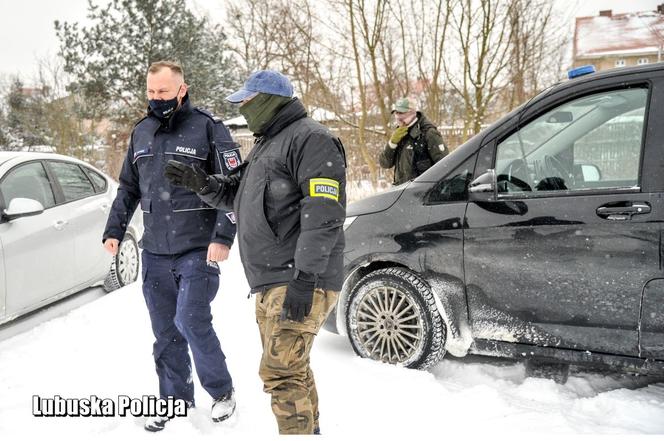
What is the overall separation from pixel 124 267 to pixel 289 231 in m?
4.32

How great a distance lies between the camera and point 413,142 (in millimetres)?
5680

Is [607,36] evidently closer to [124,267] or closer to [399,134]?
[399,134]

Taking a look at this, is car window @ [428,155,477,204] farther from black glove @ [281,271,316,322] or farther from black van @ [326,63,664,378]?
black glove @ [281,271,316,322]

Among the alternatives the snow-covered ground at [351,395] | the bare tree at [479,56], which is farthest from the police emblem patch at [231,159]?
the bare tree at [479,56]

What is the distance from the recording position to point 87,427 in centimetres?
293

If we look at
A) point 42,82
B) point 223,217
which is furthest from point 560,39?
point 42,82

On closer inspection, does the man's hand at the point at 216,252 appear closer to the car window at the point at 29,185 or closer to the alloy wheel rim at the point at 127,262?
the car window at the point at 29,185

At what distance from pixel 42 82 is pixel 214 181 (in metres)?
24.6

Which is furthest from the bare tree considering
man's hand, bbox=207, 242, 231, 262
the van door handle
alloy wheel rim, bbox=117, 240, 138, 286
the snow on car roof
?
the snow on car roof

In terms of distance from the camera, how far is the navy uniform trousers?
2.82 metres

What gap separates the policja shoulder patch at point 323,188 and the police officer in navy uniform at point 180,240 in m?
0.80

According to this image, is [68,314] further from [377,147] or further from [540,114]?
[377,147]

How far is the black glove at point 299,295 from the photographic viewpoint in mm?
2115

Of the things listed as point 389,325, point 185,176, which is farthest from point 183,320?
point 389,325
